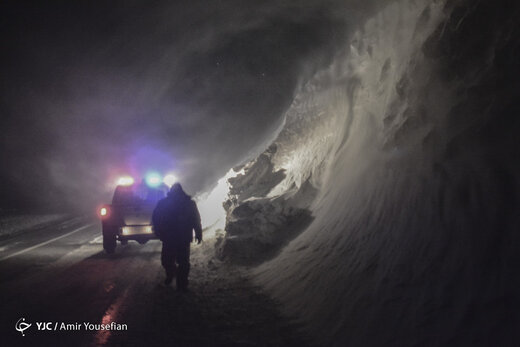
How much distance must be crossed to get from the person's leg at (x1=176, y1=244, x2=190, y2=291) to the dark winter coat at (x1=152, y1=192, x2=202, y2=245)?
0.13 m

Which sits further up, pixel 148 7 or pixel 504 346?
pixel 148 7

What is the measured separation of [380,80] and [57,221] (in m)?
17.9

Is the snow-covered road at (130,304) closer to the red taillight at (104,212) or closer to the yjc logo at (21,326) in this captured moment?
A: the yjc logo at (21,326)

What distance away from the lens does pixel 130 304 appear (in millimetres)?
5559

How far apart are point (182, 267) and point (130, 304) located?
122 cm

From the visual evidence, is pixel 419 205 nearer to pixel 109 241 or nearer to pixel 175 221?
pixel 175 221

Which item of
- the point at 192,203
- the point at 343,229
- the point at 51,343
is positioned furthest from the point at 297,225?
the point at 51,343

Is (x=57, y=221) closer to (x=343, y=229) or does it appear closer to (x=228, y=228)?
(x=228, y=228)

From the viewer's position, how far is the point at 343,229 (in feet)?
21.6

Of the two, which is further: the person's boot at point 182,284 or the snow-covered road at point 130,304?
the person's boot at point 182,284

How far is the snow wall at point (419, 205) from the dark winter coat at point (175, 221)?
179 centimetres

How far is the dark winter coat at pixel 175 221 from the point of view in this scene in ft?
22.2

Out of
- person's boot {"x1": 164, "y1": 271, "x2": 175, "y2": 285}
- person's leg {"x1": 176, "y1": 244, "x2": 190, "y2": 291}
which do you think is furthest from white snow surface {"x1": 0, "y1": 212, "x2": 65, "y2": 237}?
person's leg {"x1": 176, "y1": 244, "x2": 190, "y2": 291}

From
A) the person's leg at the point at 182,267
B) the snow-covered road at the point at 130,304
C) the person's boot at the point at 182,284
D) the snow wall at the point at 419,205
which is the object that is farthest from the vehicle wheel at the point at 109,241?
the person's boot at the point at 182,284
